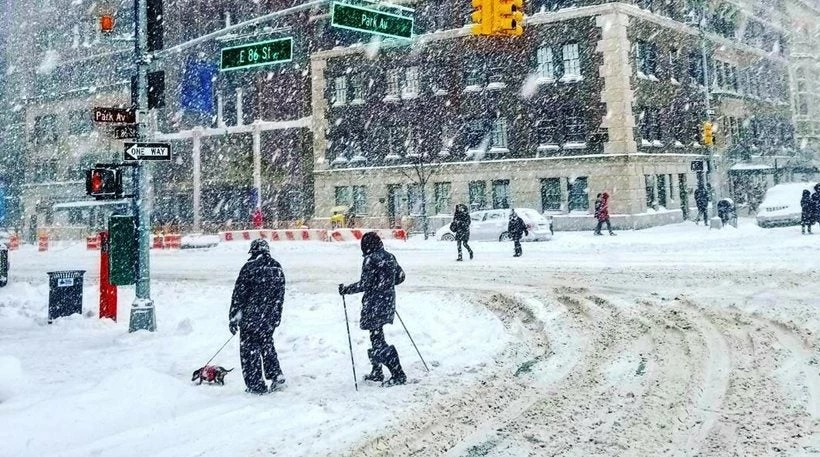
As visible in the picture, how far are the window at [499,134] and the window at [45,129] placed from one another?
124 feet

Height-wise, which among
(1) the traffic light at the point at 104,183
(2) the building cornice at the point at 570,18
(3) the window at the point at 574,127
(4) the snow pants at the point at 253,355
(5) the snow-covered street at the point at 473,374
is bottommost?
Result: (5) the snow-covered street at the point at 473,374

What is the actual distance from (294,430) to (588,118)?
28.8 metres

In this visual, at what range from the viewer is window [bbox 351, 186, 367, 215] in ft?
125

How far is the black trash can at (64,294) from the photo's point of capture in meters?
11.5

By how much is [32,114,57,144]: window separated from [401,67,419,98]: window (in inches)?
1271

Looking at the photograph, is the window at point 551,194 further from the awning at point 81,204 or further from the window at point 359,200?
the awning at point 81,204

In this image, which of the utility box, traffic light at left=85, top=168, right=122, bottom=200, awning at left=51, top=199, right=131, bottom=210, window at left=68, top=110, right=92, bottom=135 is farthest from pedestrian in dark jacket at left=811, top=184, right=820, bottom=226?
window at left=68, top=110, right=92, bottom=135

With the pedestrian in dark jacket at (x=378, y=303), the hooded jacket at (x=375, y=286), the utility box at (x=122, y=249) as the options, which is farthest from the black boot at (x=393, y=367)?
the utility box at (x=122, y=249)

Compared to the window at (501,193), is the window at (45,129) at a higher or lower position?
higher

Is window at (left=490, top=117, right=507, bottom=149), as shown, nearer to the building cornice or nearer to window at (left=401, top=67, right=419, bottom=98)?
the building cornice

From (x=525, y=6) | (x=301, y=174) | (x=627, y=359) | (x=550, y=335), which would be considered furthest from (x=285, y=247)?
(x=627, y=359)

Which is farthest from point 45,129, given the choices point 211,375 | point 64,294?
point 211,375

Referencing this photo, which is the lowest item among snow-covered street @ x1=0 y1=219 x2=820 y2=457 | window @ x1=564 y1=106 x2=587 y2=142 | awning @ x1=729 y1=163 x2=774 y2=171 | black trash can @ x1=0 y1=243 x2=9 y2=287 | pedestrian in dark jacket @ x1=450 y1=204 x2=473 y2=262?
snow-covered street @ x1=0 y1=219 x2=820 y2=457

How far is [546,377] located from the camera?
277 inches
